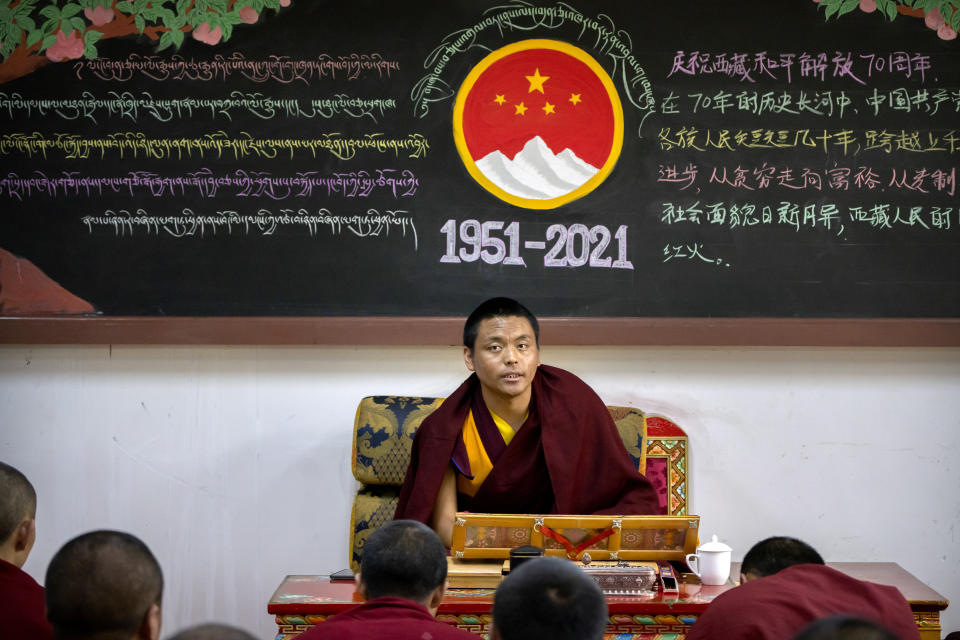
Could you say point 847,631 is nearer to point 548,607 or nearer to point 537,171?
point 548,607

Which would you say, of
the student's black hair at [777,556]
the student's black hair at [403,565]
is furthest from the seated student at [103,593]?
the student's black hair at [777,556]

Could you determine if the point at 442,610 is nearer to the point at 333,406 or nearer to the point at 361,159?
the point at 333,406

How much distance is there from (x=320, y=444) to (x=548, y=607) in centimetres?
249

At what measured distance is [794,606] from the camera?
1876 millimetres

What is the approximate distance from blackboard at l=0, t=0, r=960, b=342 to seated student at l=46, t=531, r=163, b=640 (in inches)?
84.0

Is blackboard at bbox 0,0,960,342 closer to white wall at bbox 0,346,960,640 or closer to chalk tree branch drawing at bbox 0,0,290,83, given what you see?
chalk tree branch drawing at bbox 0,0,290,83


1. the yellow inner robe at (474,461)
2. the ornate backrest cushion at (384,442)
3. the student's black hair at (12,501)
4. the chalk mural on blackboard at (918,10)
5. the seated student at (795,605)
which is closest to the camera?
the seated student at (795,605)

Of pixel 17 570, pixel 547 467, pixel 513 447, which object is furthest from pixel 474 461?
pixel 17 570

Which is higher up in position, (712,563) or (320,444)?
(320,444)

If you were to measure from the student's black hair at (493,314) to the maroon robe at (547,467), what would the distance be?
0.71 feet

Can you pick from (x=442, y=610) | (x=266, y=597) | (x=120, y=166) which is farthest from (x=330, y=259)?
(x=442, y=610)

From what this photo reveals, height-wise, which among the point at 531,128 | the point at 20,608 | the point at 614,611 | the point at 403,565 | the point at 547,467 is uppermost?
the point at 531,128

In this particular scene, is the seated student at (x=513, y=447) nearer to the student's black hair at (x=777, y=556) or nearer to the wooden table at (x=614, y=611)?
the wooden table at (x=614, y=611)

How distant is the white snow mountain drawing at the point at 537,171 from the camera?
389 centimetres
